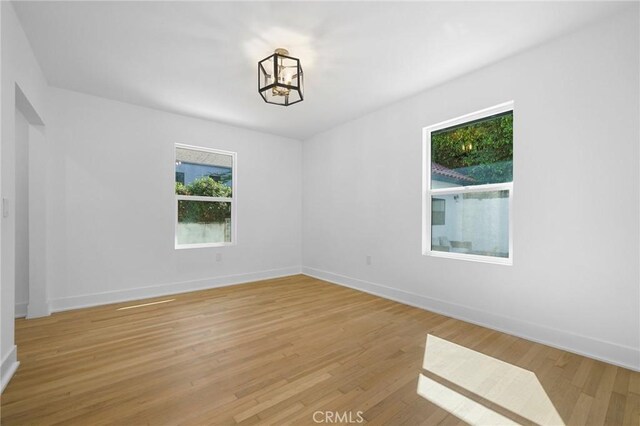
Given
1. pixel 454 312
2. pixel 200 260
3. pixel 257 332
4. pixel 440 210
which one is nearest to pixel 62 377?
pixel 257 332

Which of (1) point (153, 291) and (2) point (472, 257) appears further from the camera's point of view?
(1) point (153, 291)

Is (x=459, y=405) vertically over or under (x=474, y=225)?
under

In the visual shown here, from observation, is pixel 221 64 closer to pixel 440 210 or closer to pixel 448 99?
pixel 448 99

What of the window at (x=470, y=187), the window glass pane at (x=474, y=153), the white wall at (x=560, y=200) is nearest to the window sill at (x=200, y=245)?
the white wall at (x=560, y=200)

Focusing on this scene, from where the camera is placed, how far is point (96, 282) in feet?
12.1

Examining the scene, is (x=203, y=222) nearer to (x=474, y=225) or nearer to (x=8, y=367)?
(x=8, y=367)

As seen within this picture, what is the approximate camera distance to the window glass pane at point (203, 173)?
Result: 14.6 ft

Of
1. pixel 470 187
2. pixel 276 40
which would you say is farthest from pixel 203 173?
pixel 470 187

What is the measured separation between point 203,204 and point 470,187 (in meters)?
3.83

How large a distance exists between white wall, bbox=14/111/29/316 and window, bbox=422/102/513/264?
4734 mm

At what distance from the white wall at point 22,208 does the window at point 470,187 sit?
15.5 feet

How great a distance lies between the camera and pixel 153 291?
13.3ft

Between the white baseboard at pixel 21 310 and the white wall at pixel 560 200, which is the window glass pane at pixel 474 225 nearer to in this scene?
the white wall at pixel 560 200

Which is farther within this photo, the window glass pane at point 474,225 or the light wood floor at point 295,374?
the window glass pane at point 474,225
